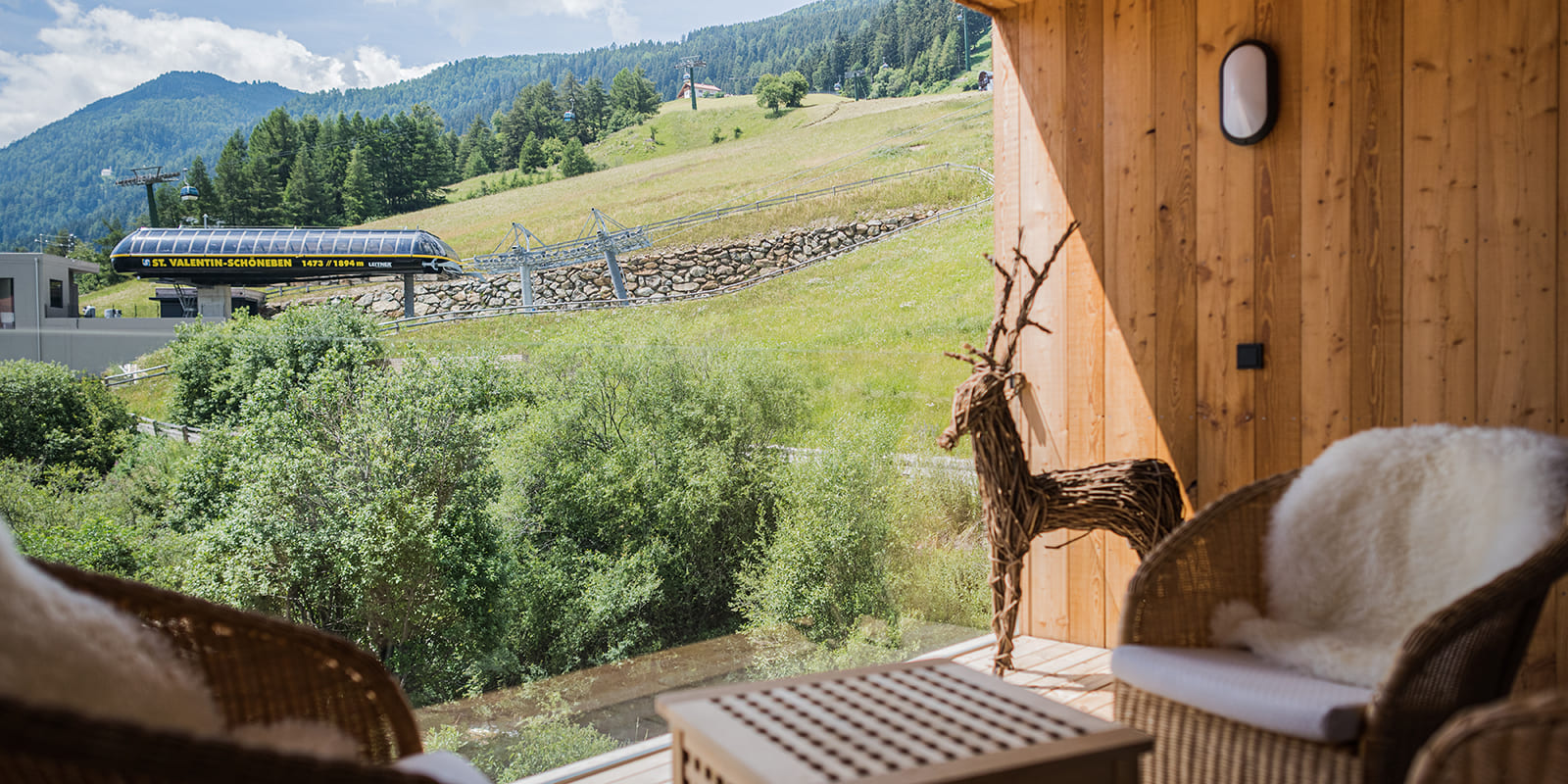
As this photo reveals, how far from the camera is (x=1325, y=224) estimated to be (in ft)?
8.34

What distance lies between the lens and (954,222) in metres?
10.6

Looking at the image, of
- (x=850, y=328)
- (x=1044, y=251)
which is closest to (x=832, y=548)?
(x=850, y=328)

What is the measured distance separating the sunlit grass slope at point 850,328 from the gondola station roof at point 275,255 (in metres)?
0.55

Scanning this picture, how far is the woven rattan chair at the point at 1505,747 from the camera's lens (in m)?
1.01

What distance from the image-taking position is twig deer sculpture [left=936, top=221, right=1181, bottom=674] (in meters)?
2.66

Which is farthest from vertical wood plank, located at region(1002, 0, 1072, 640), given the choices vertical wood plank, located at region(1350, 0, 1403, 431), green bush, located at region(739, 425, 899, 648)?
green bush, located at region(739, 425, 899, 648)

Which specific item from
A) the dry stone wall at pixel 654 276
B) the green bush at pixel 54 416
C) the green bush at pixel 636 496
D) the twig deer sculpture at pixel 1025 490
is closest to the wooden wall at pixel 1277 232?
the twig deer sculpture at pixel 1025 490

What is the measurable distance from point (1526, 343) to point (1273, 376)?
0.57m

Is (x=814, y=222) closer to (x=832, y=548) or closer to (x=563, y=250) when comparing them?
(x=563, y=250)

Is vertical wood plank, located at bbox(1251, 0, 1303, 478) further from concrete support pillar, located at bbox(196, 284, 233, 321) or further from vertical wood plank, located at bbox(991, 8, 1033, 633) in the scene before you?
concrete support pillar, located at bbox(196, 284, 233, 321)

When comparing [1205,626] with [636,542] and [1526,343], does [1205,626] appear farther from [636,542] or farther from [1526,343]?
[636,542]

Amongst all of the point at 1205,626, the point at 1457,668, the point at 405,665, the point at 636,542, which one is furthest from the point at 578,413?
the point at 1457,668

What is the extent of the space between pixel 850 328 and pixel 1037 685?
6.39m

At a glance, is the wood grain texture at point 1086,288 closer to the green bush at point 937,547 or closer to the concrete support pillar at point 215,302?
the green bush at point 937,547
